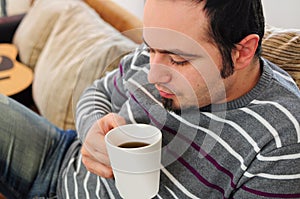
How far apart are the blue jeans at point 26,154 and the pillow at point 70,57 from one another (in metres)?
0.20

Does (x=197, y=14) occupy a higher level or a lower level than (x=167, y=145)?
higher

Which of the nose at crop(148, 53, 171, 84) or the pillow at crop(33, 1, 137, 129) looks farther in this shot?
the pillow at crop(33, 1, 137, 129)

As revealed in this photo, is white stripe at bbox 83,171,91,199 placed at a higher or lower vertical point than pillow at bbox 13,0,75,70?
higher

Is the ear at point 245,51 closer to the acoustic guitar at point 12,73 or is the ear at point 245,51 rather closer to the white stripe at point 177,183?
the white stripe at point 177,183

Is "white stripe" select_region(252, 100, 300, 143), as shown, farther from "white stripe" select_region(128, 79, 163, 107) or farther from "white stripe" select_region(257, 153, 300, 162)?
"white stripe" select_region(128, 79, 163, 107)

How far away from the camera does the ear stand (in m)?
0.78

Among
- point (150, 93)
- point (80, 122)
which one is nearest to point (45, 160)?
point (80, 122)

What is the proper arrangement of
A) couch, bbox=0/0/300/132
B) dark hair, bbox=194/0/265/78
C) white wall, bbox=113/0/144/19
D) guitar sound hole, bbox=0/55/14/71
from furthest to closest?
guitar sound hole, bbox=0/55/14/71, white wall, bbox=113/0/144/19, couch, bbox=0/0/300/132, dark hair, bbox=194/0/265/78

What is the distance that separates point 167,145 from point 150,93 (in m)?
0.13

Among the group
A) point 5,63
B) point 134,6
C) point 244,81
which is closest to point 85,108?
point 244,81

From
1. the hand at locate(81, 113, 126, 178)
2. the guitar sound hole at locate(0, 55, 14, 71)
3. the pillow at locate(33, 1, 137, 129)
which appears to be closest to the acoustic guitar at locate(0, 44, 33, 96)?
the guitar sound hole at locate(0, 55, 14, 71)

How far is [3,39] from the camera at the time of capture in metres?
2.16

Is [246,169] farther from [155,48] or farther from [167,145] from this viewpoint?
[155,48]

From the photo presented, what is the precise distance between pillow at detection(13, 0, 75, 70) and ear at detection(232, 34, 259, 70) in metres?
1.11
